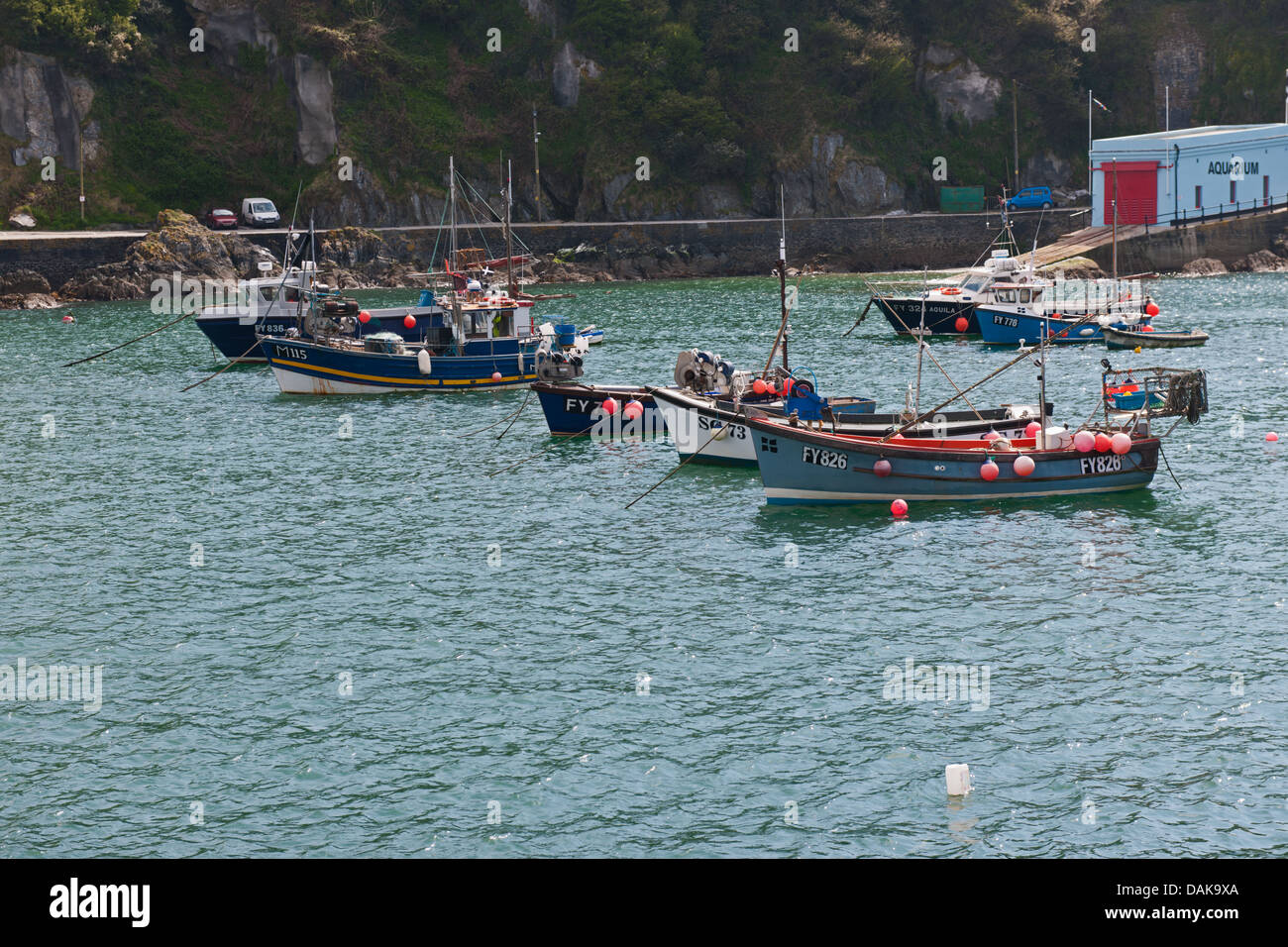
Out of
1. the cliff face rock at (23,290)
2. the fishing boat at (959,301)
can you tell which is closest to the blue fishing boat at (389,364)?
the fishing boat at (959,301)

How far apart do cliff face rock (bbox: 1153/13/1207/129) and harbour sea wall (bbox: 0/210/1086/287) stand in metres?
21.1

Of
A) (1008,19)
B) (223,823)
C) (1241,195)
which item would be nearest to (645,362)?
(223,823)

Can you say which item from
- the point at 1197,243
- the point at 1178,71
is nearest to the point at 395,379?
the point at 1197,243

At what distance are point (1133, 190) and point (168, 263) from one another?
62300 millimetres

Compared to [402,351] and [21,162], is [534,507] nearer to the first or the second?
[402,351]

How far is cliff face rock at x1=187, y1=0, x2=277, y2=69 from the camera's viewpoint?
103 meters

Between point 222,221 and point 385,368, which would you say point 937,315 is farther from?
point 222,221

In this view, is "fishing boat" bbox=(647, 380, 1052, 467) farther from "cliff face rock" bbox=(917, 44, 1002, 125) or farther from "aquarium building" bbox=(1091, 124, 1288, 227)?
"cliff face rock" bbox=(917, 44, 1002, 125)

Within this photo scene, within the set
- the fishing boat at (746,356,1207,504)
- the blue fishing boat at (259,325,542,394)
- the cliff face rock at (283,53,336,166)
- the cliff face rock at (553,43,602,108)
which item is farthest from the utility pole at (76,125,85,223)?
the fishing boat at (746,356,1207,504)

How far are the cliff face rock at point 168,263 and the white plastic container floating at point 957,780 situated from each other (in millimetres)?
76511

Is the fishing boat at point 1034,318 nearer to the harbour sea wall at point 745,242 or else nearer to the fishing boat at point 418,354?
the fishing boat at point 418,354

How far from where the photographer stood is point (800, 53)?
4200 inches

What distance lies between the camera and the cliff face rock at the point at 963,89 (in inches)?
4208

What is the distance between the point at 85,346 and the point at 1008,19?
243 feet
